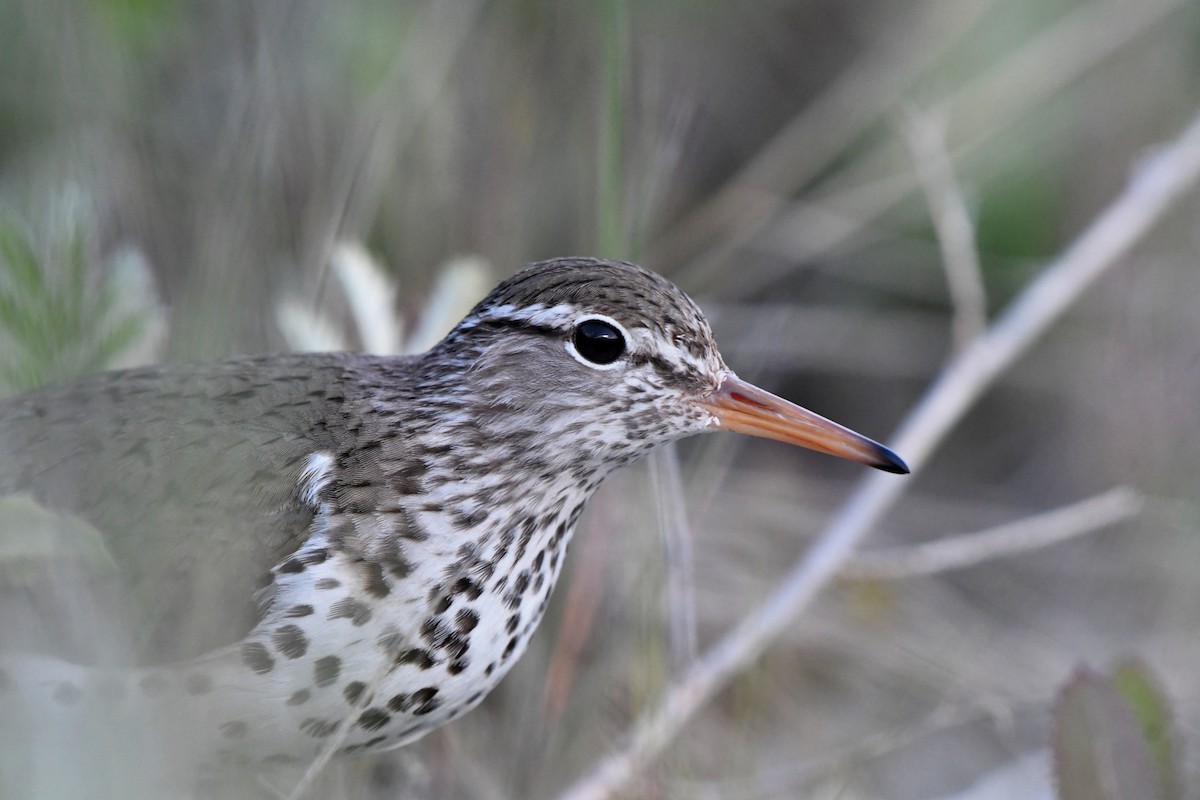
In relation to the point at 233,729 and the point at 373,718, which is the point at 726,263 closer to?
the point at 373,718

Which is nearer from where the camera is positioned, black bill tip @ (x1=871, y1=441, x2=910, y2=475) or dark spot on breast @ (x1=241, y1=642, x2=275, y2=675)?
dark spot on breast @ (x1=241, y1=642, x2=275, y2=675)

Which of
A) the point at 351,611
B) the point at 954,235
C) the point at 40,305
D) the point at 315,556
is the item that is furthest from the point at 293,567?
the point at 954,235

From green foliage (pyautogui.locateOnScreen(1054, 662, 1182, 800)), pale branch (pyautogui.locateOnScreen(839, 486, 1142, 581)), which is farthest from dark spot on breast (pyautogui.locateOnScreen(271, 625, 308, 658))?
pale branch (pyautogui.locateOnScreen(839, 486, 1142, 581))

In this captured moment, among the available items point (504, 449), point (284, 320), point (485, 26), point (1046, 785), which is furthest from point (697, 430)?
point (485, 26)

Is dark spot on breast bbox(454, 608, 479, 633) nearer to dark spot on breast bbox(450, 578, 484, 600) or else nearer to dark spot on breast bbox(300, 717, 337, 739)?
dark spot on breast bbox(450, 578, 484, 600)

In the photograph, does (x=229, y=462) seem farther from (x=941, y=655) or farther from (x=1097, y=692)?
(x=941, y=655)
